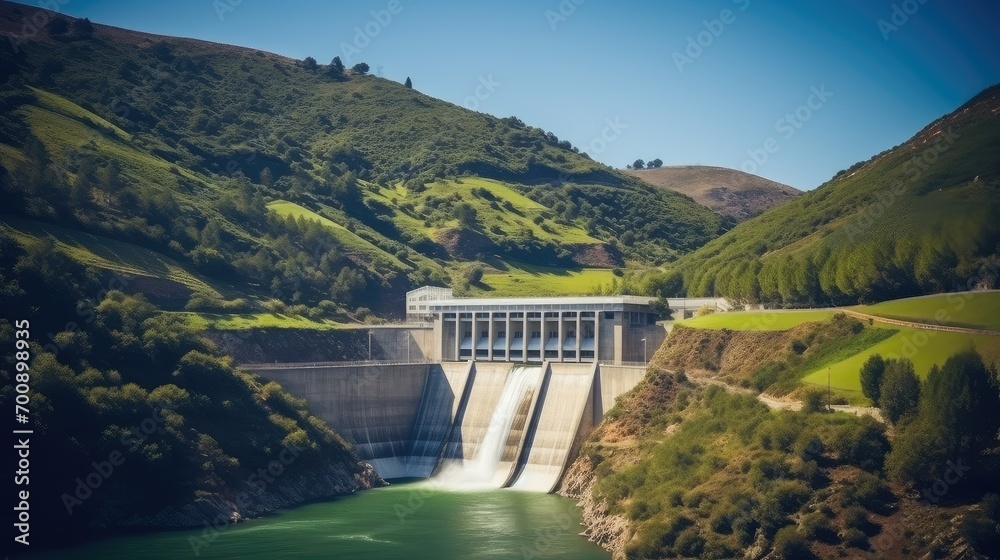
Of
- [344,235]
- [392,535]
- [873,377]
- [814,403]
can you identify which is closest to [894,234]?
[873,377]

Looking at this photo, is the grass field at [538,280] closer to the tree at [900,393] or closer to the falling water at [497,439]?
the falling water at [497,439]

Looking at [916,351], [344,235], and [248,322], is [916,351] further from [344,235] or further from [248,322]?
[344,235]

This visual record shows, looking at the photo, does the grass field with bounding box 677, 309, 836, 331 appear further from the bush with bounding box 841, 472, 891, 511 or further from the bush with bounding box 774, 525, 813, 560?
the bush with bounding box 774, 525, 813, 560

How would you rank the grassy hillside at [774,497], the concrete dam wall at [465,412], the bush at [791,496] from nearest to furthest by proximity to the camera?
the grassy hillside at [774,497] < the bush at [791,496] < the concrete dam wall at [465,412]

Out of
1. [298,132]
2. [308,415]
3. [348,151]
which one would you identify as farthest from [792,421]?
[298,132]

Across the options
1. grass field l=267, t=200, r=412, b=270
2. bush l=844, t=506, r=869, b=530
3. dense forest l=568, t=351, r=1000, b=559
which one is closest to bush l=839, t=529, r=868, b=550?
dense forest l=568, t=351, r=1000, b=559

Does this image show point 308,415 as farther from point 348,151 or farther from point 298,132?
point 298,132

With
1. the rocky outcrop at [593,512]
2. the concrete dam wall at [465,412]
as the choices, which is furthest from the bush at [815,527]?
the concrete dam wall at [465,412]
